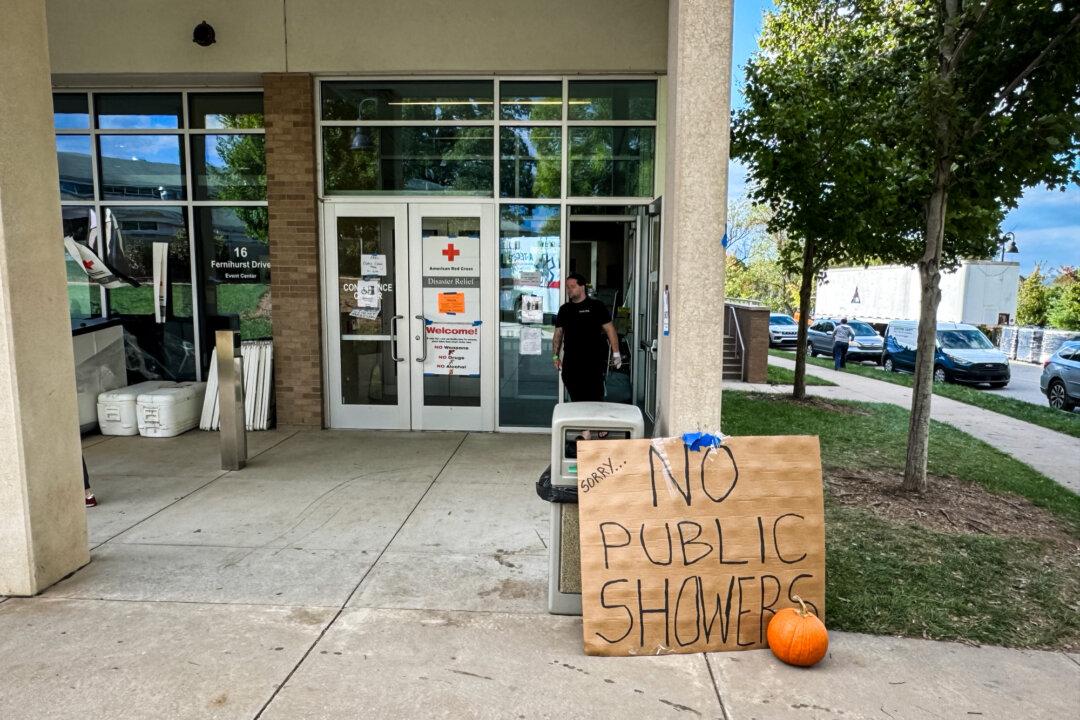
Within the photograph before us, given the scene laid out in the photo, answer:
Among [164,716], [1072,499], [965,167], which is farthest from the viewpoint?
[1072,499]

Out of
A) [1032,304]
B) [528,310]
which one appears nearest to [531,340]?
[528,310]

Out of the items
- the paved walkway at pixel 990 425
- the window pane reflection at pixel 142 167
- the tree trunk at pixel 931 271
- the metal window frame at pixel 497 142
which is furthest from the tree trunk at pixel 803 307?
the window pane reflection at pixel 142 167

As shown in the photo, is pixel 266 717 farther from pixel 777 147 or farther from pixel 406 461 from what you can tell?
pixel 777 147

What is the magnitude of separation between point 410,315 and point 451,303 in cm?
49

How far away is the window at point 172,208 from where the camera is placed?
26.8 ft

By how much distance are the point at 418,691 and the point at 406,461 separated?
3.85 m

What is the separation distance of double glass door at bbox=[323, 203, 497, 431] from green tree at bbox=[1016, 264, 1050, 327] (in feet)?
125

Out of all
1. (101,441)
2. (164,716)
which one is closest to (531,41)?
(101,441)

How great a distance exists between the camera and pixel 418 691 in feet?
9.68

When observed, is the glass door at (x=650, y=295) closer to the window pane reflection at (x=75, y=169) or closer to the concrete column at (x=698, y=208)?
the concrete column at (x=698, y=208)

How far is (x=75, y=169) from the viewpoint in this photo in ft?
27.4

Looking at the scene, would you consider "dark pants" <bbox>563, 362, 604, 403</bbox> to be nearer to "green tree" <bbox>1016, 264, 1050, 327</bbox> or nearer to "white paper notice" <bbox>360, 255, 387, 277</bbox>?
"white paper notice" <bbox>360, 255, 387, 277</bbox>

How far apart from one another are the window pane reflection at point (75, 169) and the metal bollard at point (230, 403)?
375 centimetres

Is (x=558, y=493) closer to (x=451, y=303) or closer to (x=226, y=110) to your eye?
(x=451, y=303)
